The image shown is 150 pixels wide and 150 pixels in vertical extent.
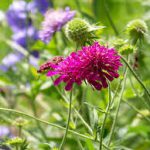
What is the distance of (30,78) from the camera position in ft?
6.03

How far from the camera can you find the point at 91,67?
0.88 meters

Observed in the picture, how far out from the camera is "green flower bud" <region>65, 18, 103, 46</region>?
1018 mm

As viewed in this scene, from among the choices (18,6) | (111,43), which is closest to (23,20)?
(18,6)

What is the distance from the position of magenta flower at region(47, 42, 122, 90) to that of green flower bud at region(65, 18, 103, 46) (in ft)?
0.33

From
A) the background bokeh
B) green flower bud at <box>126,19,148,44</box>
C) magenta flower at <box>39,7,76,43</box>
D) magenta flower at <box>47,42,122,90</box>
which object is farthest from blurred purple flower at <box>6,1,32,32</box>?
magenta flower at <box>47,42,122,90</box>

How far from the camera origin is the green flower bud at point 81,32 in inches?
40.1

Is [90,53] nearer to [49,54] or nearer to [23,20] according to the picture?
[49,54]

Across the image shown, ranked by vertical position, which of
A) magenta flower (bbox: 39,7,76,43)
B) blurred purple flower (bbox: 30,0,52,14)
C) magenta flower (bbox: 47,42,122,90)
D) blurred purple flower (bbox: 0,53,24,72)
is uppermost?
blurred purple flower (bbox: 30,0,52,14)

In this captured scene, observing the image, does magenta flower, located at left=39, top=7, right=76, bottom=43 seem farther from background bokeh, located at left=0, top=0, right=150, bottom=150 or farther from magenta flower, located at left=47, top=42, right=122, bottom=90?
magenta flower, located at left=47, top=42, right=122, bottom=90

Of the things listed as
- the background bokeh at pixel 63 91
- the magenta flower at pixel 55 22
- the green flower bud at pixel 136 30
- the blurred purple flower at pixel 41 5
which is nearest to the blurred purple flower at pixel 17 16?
the background bokeh at pixel 63 91

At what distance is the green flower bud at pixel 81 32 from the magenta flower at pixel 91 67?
100mm

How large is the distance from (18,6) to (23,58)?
0.21m

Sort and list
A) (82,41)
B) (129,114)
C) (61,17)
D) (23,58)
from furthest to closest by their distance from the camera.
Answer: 1. (23,58)
2. (129,114)
3. (61,17)
4. (82,41)

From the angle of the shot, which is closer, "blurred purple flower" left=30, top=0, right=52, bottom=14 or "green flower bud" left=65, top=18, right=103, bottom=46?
"green flower bud" left=65, top=18, right=103, bottom=46
